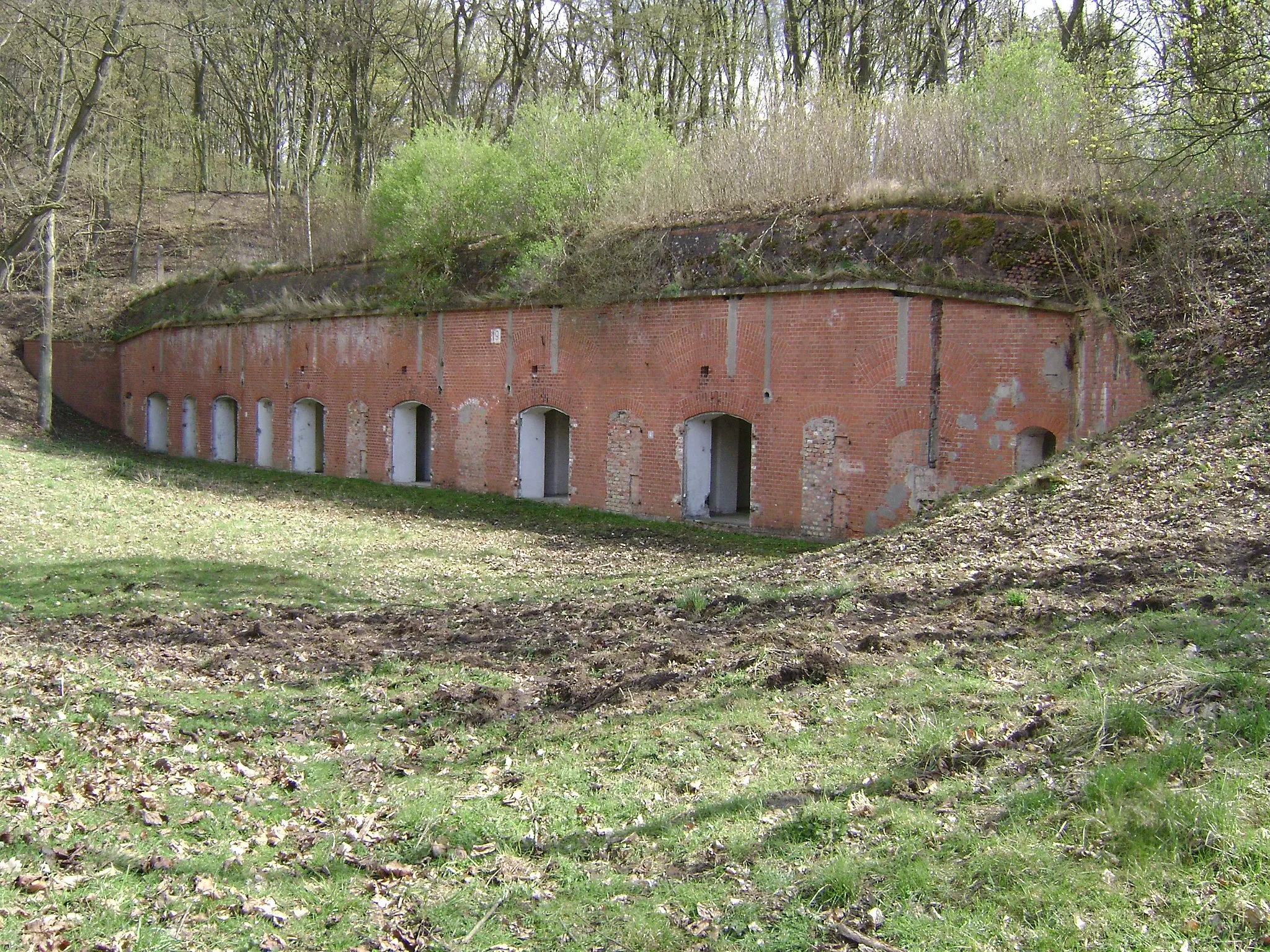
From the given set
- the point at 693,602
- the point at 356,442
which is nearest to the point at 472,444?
the point at 356,442

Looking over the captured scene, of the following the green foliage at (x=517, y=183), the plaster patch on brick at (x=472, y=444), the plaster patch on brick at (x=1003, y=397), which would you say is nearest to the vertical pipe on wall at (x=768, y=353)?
the plaster patch on brick at (x=1003, y=397)

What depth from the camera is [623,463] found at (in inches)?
615

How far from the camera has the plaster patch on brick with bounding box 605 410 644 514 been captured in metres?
15.4

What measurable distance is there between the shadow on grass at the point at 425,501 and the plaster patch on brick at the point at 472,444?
297 millimetres

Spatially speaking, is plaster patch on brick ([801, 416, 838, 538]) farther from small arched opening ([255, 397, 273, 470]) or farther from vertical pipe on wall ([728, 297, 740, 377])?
small arched opening ([255, 397, 273, 470])

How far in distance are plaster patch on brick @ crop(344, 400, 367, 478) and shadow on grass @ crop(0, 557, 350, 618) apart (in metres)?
9.58

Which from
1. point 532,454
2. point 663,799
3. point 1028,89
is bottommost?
point 663,799

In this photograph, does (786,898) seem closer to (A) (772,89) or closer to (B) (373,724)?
(B) (373,724)

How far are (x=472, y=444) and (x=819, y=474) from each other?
24.3 feet

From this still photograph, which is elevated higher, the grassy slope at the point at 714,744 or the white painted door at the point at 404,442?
the white painted door at the point at 404,442

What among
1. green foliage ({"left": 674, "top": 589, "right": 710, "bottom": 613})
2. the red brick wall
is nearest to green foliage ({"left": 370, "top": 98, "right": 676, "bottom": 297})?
green foliage ({"left": 674, "top": 589, "right": 710, "bottom": 613})

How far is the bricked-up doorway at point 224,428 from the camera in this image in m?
24.6

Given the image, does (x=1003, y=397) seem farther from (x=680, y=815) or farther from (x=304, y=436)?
(x=304, y=436)

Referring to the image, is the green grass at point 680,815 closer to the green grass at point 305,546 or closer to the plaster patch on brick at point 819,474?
the green grass at point 305,546
